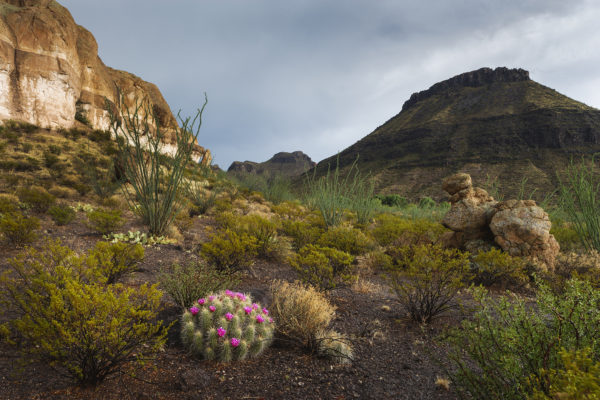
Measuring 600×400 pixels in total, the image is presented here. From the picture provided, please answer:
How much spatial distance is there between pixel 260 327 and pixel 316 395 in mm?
920

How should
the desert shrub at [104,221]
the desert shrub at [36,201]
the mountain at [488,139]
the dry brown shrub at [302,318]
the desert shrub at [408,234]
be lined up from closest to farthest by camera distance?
the dry brown shrub at [302,318], the desert shrub at [104,221], the desert shrub at [408,234], the desert shrub at [36,201], the mountain at [488,139]

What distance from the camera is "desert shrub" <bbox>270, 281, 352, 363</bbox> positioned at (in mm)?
2799

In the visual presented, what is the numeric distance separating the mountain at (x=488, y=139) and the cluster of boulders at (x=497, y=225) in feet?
102

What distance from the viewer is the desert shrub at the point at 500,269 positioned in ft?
17.0

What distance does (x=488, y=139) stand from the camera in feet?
159

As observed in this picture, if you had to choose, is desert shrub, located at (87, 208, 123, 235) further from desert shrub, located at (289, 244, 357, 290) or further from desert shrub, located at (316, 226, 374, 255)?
desert shrub, located at (316, 226, 374, 255)

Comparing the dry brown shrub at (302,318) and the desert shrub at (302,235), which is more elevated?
the desert shrub at (302,235)

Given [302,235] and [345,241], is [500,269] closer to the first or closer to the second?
[345,241]

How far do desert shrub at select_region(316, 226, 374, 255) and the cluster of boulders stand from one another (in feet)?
7.88

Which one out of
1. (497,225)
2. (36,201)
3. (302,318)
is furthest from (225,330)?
(36,201)

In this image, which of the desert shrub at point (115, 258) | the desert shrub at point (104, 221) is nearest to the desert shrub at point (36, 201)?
the desert shrub at point (104, 221)

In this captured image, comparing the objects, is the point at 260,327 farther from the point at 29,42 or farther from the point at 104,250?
the point at 29,42

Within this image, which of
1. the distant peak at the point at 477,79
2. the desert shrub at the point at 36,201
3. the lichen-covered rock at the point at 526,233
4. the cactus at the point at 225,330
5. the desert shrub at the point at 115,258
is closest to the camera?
the cactus at the point at 225,330

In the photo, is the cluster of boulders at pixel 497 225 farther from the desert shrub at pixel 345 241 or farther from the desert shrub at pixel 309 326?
the desert shrub at pixel 309 326
